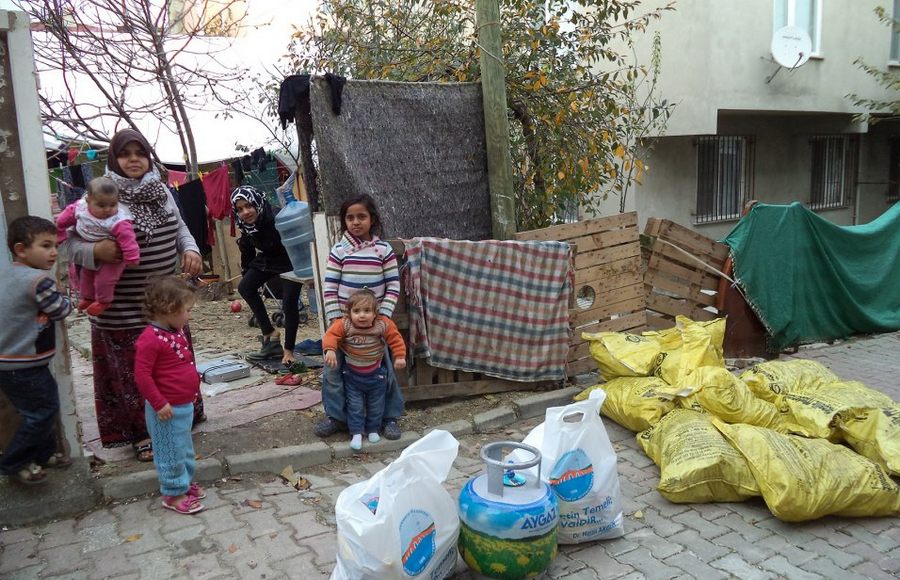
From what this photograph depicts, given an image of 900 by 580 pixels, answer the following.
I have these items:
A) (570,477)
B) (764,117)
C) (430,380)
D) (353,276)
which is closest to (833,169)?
(764,117)

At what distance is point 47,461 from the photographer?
3320 millimetres

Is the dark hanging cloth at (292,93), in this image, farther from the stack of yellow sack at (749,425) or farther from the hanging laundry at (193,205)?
the hanging laundry at (193,205)

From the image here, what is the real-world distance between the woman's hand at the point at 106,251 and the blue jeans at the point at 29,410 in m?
0.61

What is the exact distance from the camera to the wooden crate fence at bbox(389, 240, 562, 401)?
4.64m

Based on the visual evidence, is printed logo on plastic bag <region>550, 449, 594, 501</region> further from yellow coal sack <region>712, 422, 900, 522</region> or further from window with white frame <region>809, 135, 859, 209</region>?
window with white frame <region>809, 135, 859, 209</region>

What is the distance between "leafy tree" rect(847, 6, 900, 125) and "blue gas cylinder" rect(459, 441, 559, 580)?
40.0ft

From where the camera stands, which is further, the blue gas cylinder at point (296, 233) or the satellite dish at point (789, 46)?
the satellite dish at point (789, 46)

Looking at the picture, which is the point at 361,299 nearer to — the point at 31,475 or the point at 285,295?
the point at 31,475

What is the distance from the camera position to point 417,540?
2.61m

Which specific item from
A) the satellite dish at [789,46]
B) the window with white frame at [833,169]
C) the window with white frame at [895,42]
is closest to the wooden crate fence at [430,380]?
the satellite dish at [789,46]

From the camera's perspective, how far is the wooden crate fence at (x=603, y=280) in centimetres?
543

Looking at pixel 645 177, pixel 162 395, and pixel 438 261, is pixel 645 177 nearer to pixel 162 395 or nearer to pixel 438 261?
pixel 438 261

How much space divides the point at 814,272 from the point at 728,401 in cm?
356

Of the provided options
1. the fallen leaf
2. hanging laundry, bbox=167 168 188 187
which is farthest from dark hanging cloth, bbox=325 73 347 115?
hanging laundry, bbox=167 168 188 187
